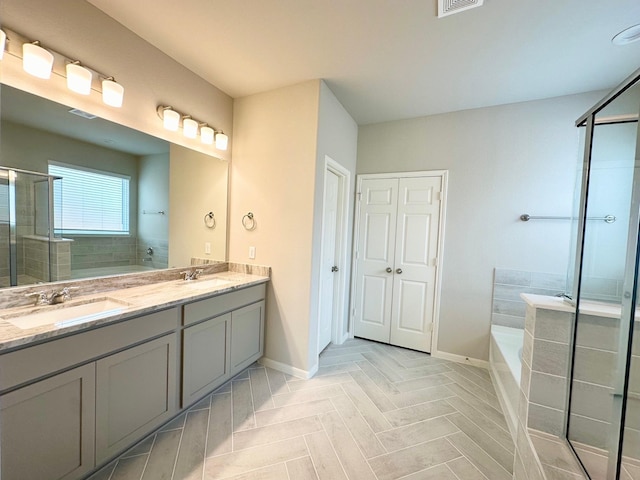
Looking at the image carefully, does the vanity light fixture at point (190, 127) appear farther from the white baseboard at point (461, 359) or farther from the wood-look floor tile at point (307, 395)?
the white baseboard at point (461, 359)

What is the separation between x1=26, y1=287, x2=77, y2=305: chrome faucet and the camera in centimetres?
145

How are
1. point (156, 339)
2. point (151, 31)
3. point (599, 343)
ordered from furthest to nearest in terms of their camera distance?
point (151, 31) < point (156, 339) < point (599, 343)

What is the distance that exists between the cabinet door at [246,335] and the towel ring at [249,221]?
77 cm

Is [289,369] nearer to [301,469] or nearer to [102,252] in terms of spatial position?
[301,469]

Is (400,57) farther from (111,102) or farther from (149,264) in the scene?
(149,264)

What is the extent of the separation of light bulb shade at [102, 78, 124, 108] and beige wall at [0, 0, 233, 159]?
8 centimetres

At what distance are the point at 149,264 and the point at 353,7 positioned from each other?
7.77ft

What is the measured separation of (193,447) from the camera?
1.56m

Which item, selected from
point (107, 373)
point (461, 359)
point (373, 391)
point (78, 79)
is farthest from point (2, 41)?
point (461, 359)

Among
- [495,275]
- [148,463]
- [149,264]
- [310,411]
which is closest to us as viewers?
[148,463]

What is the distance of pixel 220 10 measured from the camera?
1.57 meters

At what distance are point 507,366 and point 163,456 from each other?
8.22 ft

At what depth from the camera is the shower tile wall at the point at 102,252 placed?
5.48 feet

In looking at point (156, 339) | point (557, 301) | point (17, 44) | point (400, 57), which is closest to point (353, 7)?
point (400, 57)
